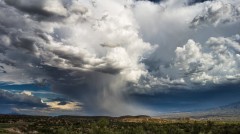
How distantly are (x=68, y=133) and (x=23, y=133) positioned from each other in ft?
74.8

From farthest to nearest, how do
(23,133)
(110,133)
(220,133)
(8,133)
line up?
(220,133) < (23,133) < (110,133) < (8,133)

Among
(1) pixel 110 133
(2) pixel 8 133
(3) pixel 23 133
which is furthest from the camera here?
(3) pixel 23 133

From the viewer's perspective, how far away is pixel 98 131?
170000mm

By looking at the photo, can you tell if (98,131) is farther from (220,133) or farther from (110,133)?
(220,133)

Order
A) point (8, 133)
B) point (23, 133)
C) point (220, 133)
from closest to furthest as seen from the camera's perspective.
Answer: point (8, 133) < point (23, 133) < point (220, 133)

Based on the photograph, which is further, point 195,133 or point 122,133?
point 195,133

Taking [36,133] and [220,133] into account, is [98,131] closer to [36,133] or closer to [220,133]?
[36,133]

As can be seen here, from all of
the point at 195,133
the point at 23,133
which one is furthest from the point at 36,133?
the point at 195,133

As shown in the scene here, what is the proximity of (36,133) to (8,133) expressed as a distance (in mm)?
30243

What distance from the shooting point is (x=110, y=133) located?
162 m

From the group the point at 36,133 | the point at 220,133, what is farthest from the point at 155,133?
the point at 36,133

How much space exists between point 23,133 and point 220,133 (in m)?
105

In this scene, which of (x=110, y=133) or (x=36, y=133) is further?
(x=36, y=133)

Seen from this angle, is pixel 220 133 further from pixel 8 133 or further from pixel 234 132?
pixel 8 133
